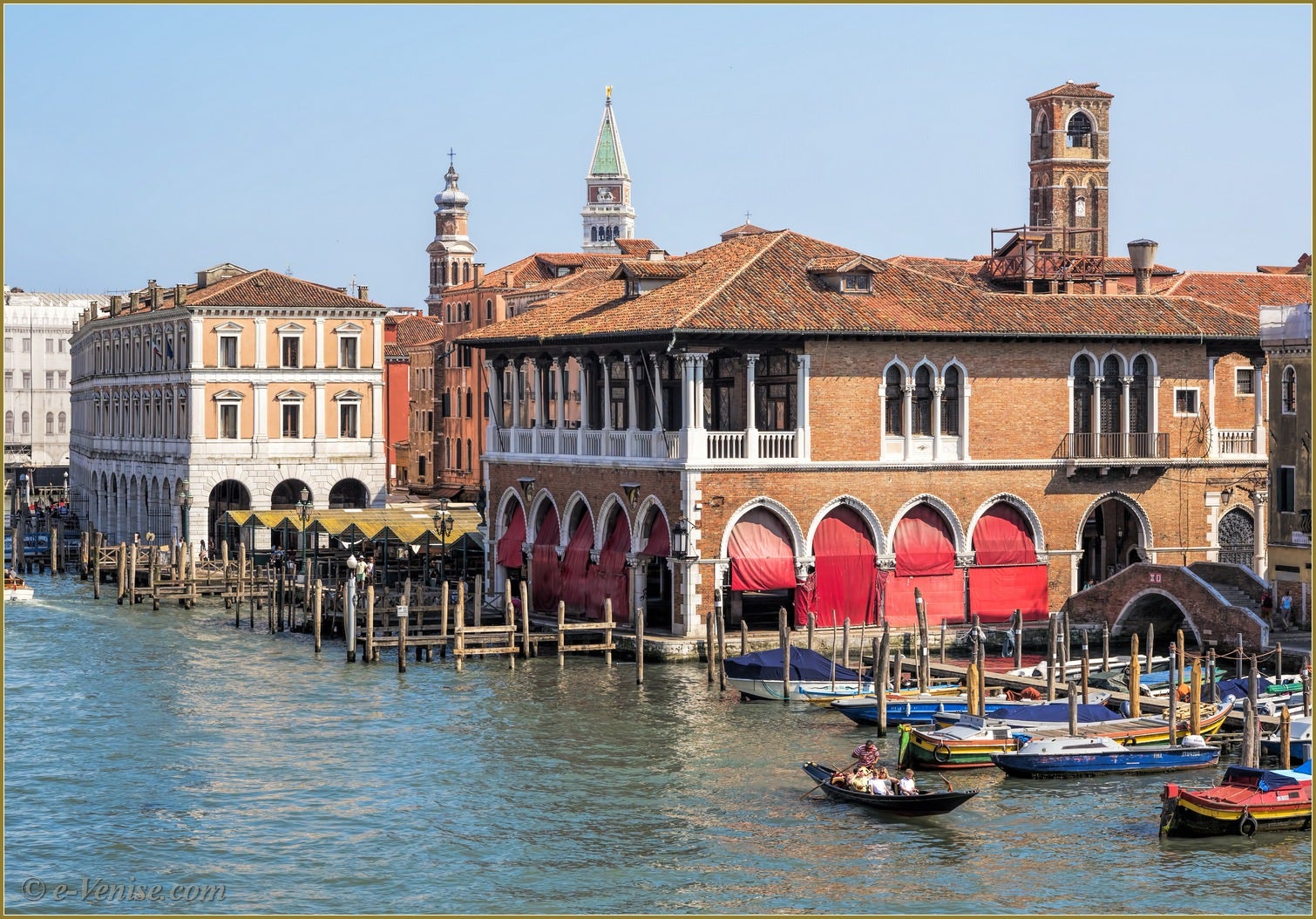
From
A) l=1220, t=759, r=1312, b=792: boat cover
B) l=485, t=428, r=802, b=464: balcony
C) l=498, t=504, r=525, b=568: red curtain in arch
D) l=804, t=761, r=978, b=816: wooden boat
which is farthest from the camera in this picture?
l=498, t=504, r=525, b=568: red curtain in arch

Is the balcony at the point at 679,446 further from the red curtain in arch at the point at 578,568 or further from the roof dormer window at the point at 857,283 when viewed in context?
the roof dormer window at the point at 857,283

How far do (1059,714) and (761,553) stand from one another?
9169mm

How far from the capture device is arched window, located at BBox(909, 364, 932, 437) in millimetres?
40125

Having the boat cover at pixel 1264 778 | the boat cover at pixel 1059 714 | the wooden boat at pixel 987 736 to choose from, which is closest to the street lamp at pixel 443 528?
the boat cover at pixel 1059 714

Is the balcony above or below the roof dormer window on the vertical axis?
below

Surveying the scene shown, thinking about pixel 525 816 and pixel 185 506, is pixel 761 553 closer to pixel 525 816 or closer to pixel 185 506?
pixel 525 816

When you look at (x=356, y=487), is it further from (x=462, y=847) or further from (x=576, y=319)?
(x=462, y=847)

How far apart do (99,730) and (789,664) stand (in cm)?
1125

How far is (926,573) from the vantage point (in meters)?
40.2

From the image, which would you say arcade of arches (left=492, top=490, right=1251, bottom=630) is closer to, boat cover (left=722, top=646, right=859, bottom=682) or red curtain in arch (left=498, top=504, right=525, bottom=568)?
red curtain in arch (left=498, top=504, right=525, bottom=568)

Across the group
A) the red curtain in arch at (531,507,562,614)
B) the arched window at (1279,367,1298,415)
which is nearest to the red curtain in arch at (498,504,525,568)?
the red curtain in arch at (531,507,562,614)

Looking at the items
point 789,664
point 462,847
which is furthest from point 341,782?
point 789,664

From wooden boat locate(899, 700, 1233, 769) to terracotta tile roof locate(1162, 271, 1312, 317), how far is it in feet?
53.7

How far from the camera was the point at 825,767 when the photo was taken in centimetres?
2795
